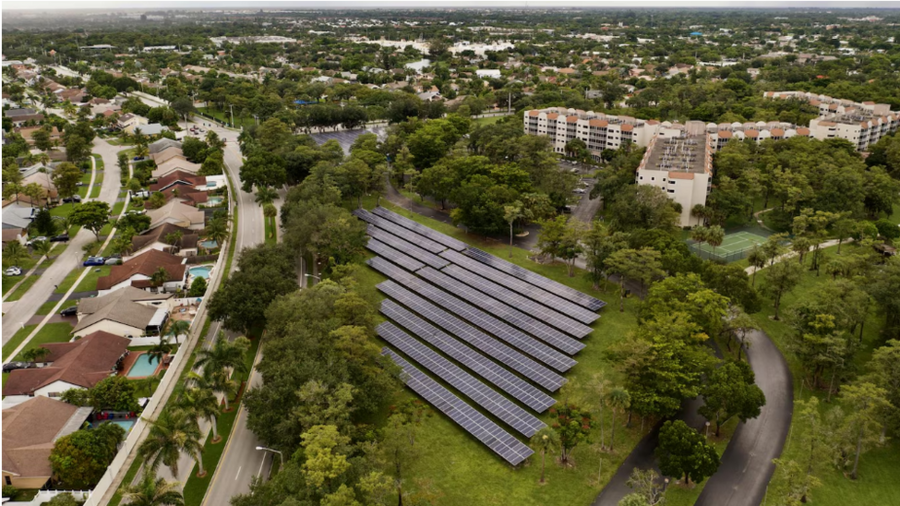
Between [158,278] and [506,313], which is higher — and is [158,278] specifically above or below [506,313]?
above

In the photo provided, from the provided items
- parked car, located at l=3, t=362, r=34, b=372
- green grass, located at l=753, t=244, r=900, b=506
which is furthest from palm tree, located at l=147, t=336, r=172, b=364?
green grass, located at l=753, t=244, r=900, b=506

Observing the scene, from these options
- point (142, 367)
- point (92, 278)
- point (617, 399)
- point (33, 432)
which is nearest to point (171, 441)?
point (33, 432)

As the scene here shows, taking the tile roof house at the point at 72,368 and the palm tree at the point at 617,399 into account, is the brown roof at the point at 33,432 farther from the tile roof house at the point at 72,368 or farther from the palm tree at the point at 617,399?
the palm tree at the point at 617,399

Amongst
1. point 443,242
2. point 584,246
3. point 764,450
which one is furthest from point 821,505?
point 443,242

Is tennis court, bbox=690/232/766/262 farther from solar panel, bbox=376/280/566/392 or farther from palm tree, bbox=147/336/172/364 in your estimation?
palm tree, bbox=147/336/172/364

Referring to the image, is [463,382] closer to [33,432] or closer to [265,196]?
[33,432]
